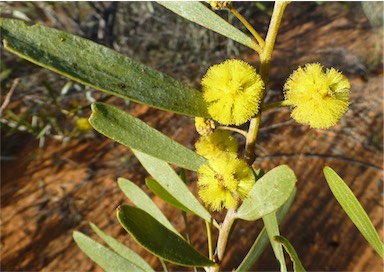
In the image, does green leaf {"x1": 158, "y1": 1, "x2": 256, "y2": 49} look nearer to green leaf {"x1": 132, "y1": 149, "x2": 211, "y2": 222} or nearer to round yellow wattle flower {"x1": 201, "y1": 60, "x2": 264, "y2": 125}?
round yellow wattle flower {"x1": 201, "y1": 60, "x2": 264, "y2": 125}

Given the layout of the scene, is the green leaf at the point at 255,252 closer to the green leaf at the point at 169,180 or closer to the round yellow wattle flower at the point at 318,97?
the green leaf at the point at 169,180

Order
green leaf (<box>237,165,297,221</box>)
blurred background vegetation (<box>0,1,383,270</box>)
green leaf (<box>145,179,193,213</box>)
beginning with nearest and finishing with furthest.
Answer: green leaf (<box>237,165,297,221</box>) < green leaf (<box>145,179,193,213</box>) < blurred background vegetation (<box>0,1,383,270</box>)

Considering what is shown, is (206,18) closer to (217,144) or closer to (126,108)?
(217,144)

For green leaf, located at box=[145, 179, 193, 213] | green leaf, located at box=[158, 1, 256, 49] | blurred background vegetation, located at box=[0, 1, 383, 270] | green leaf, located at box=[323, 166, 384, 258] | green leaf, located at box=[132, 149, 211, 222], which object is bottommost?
blurred background vegetation, located at box=[0, 1, 383, 270]

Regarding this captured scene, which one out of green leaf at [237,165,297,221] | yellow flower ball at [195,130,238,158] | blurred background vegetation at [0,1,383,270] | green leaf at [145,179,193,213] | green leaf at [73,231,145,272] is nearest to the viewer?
green leaf at [237,165,297,221]

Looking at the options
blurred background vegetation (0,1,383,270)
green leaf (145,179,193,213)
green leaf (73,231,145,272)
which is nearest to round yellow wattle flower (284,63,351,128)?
green leaf (145,179,193,213)

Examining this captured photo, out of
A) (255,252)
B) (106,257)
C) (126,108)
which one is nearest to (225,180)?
(255,252)
